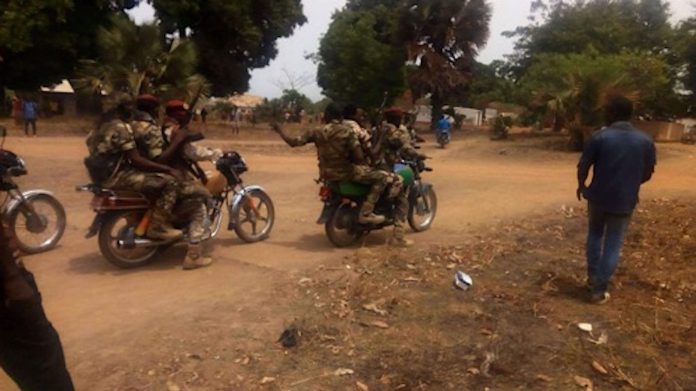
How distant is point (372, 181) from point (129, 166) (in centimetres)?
257

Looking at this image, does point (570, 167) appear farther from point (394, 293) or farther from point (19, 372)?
point (19, 372)

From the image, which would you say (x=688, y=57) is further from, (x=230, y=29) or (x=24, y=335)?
(x=24, y=335)

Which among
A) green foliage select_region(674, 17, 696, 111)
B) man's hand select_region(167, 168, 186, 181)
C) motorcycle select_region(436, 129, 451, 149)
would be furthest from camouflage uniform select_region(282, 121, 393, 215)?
green foliage select_region(674, 17, 696, 111)

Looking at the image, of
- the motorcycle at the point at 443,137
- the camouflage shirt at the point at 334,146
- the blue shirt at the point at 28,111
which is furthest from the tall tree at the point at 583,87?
the blue shirt at the point at 28,111

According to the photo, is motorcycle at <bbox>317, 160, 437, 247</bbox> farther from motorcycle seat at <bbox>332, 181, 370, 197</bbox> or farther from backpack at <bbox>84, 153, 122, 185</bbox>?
backpack at <bbox>84, 153, 122, 185</bbox>

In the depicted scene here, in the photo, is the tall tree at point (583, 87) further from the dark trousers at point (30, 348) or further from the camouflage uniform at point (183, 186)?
the dark trousers at point (30, 348)

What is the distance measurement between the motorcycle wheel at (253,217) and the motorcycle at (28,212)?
1.87m

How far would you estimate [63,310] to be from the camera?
4.64 metres

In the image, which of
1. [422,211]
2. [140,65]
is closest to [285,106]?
[140,65]

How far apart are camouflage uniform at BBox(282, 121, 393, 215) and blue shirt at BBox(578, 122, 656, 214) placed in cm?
237

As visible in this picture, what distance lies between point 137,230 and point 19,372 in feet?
10.9

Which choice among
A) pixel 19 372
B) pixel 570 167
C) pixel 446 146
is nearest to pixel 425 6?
pixel 446 146

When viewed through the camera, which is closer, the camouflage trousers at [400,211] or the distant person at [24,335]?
the distant person at [24,335]

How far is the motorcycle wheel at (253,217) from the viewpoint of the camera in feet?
22.4
